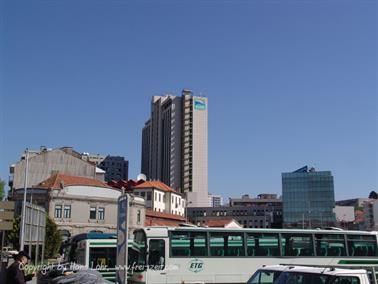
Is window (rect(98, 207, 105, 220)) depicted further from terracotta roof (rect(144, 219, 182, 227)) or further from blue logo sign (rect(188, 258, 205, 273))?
blue logo sign (rect(188, 258, 205, 273))

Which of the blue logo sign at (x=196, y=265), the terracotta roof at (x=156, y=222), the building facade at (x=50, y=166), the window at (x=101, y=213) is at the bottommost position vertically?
the blue logo sign at (x=196, y=265)

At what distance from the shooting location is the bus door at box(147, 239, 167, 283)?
2169 centimetres

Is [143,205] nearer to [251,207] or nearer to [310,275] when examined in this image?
[310,275]

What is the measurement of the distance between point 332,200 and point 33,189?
10741 cm

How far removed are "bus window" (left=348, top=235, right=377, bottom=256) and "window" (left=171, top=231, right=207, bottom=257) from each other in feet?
27.4

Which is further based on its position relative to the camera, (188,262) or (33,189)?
(33,189)

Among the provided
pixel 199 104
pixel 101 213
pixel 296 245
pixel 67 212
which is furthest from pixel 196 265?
pixel 199 104

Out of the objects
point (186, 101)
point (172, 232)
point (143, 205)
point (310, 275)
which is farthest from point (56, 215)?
point (186, 101)

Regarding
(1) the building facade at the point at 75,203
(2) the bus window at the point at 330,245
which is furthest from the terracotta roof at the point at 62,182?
→ (2) the bus window at the point at 330,245

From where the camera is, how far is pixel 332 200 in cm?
14925

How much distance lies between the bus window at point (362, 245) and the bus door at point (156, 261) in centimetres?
1039

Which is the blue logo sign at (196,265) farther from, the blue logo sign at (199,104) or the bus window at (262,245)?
the blue logo sign at (199,104)

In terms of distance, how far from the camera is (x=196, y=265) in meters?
22.7

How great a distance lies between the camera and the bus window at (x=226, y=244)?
76.8 ft
